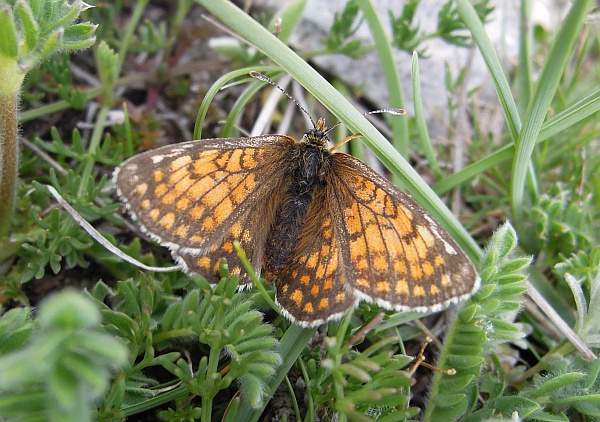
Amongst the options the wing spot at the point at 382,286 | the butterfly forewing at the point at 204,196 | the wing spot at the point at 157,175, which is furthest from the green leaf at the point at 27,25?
the wing spot at the point at 382,286

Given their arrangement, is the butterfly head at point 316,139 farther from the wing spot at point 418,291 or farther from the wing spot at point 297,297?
the wing spot at point 418,291

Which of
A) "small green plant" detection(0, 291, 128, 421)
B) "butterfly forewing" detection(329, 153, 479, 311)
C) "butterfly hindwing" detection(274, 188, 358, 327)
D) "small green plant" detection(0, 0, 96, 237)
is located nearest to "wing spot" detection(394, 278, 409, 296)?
"butterfly forewing" detection(329, 153, 479, 311)

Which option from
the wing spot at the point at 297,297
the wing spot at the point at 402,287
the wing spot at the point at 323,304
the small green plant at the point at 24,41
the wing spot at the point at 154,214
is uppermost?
the small green plant at the point at 24,41

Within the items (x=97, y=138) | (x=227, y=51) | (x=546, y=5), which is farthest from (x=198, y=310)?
(x=546, y=5)

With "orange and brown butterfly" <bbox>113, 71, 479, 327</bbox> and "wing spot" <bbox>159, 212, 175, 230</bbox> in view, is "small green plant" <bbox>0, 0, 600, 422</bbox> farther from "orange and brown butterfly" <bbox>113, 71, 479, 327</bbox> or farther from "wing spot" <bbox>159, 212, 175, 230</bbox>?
"wing spot" <bbox>159, 212, 175, 230</bbox>

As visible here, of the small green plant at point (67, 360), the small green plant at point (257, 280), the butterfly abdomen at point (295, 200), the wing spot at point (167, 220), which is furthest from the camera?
the butterfly abdomen at point (295, 200)

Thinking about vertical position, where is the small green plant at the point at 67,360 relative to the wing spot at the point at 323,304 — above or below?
above

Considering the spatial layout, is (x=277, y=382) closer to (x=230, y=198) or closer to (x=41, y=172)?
(x=230, y=198)
